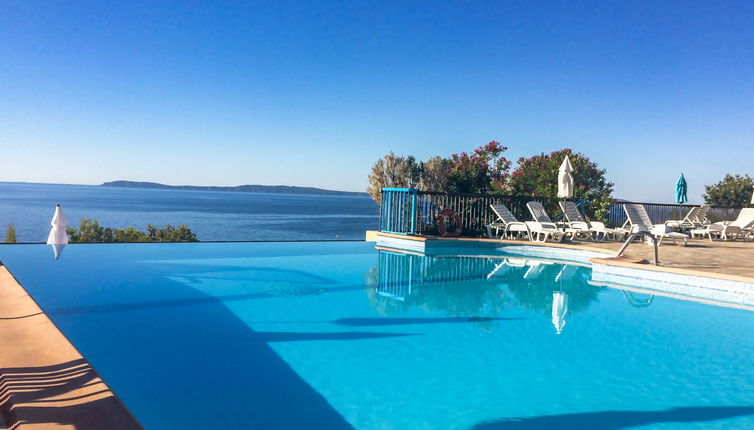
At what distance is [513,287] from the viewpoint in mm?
7836

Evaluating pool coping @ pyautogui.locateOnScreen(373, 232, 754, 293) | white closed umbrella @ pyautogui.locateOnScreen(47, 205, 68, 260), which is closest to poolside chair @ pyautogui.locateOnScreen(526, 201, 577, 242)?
pool coping @ pyautogui.locateOnScreen(373, 232, 754, 293)

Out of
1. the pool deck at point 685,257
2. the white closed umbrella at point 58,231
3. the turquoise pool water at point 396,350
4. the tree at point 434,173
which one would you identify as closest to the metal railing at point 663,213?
the pool deck at point 685,257

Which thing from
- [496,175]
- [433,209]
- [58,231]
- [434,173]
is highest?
[434,173]

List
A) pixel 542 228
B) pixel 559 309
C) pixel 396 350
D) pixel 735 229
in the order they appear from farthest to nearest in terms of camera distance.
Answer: pixel 735 229 → pixel 542 228 → pixel 559 309 → pixel 396 350

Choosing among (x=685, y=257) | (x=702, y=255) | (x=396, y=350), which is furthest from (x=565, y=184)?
(x=396, y=350)

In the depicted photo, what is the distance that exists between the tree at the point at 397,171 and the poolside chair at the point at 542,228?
5788 mm

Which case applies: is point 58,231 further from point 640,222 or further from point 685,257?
point 640,222

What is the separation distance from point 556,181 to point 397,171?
18.4ft

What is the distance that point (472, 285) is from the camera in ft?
26.0

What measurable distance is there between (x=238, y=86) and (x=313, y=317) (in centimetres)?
2140

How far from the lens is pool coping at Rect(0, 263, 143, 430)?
7.36ft

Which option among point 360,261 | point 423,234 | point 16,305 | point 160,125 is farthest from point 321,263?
point 160,125

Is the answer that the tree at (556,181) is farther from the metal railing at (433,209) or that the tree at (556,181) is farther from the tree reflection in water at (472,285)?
the tree reflection in water at (472,285)

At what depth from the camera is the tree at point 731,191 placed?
2102 cm
